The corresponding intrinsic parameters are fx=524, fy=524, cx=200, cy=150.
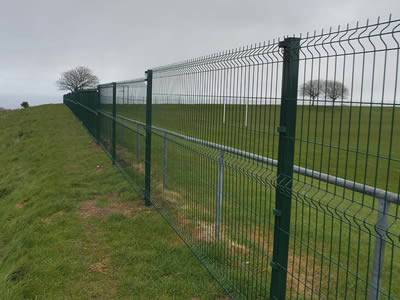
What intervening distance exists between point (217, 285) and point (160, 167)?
2978 mm

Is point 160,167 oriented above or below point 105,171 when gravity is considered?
above

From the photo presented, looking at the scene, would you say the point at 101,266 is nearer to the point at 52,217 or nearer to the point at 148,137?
the point at 52,217

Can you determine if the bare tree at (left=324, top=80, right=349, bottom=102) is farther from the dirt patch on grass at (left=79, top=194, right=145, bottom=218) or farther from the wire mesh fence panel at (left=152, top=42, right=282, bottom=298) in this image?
the dirt patch on grass at (left=79, top=194, right=145, bottom=218)

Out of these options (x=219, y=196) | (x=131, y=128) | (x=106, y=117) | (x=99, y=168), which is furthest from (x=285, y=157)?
(x=106, y=117)

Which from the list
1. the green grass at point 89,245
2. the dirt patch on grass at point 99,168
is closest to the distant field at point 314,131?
the green grass at point 89,245

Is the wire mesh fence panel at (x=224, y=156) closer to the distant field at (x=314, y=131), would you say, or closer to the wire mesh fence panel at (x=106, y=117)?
the distant field at (x=314, y=131)

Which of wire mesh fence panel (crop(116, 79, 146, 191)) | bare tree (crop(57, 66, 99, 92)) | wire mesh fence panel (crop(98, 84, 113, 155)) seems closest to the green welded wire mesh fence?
wire mesh fence panel (crop(116, 79, 146, 191))

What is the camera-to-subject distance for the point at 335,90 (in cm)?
301

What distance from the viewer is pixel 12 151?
20.4 meters

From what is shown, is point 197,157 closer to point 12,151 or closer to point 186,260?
point 186,260

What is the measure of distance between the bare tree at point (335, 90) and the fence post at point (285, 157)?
0.43 metres

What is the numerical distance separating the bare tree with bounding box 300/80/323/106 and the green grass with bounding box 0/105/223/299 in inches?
94.3

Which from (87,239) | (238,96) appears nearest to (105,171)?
(87,239)

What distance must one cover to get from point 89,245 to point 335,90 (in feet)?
14.7
